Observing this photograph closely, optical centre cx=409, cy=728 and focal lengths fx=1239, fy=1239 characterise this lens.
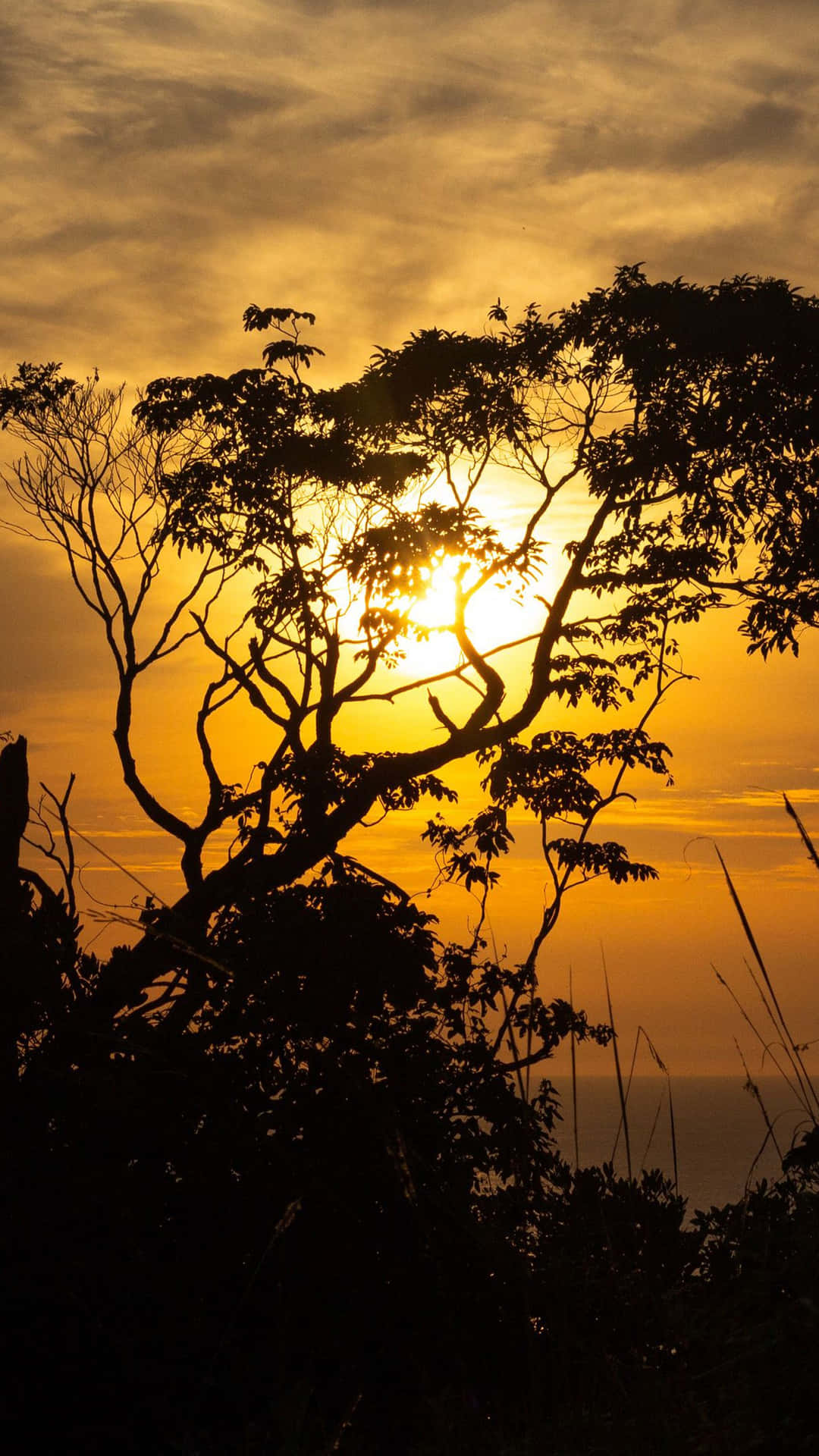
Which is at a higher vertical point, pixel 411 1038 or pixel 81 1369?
pixel 411 1038

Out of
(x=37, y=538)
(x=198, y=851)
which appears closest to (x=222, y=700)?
(x=198, y=851)

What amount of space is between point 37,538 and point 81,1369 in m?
12.7

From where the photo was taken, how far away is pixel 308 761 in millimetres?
11359

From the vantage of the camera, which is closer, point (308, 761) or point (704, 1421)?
point (704, 1421)

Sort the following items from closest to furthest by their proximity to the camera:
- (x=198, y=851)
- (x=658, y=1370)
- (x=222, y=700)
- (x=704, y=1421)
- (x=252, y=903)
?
(x=704, y=1421) → (x=658, y=1370) → (x=252, y=903) → (x=198, y=851) → (x=222, y=700)

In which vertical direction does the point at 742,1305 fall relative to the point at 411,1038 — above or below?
below

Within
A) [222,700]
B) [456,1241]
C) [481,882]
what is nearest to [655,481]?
[481,882]

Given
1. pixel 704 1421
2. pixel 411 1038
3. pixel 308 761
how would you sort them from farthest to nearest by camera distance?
pixel 308 761 < pixel 411 1038 < pixel 704 1421

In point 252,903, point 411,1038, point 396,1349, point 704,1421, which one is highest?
point 252,903

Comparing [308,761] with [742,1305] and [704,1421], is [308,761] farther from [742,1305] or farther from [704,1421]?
[704,1421]

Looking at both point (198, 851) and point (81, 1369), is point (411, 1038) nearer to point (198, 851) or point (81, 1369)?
point (81, 1369)

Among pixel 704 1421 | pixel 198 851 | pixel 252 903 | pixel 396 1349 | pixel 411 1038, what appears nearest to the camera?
pixel 704 1421

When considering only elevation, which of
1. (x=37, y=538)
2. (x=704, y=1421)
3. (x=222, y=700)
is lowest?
(x=704, y=1421)

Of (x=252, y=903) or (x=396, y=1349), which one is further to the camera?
(x=252, y=903)
